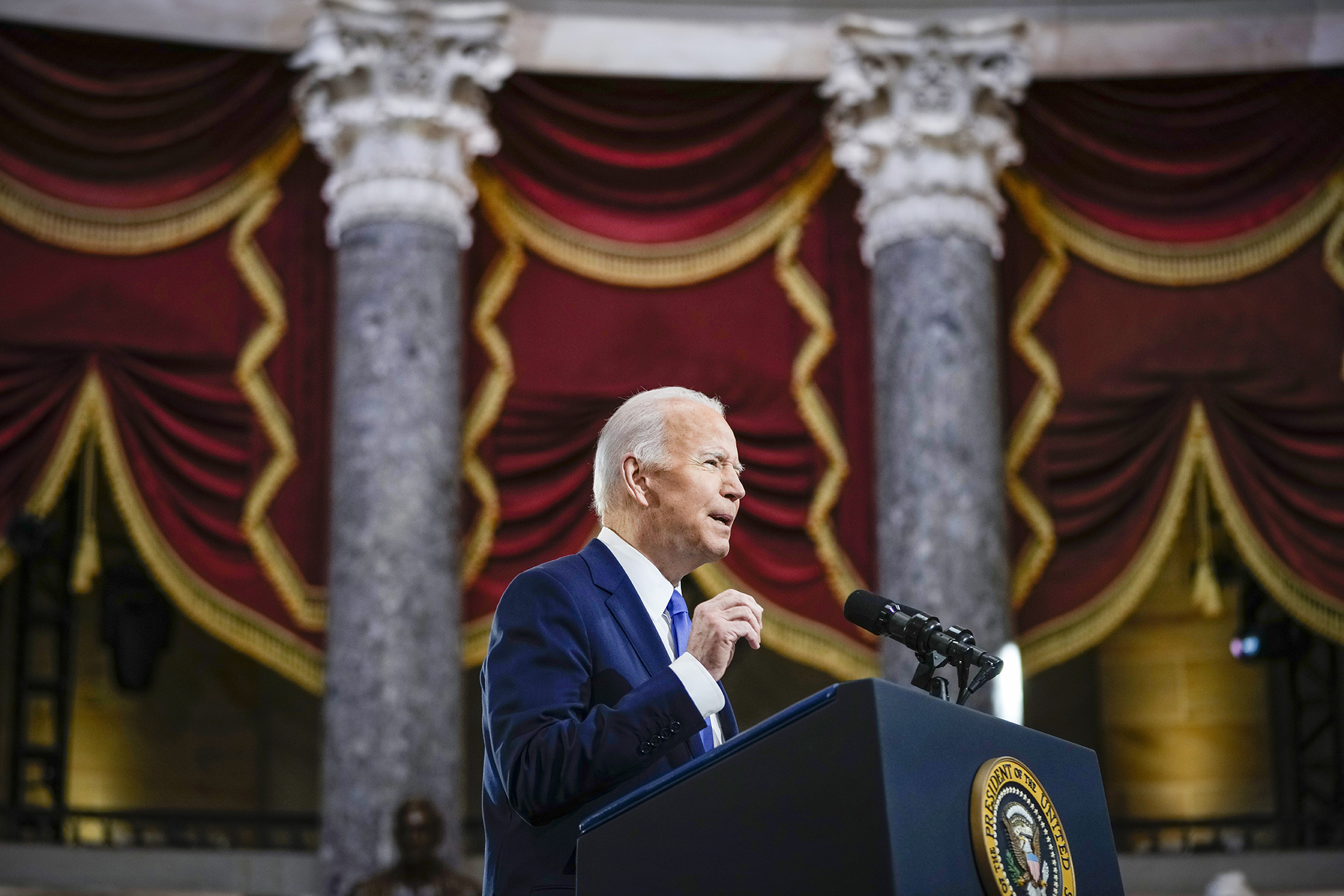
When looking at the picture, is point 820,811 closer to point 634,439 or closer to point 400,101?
point 634,439

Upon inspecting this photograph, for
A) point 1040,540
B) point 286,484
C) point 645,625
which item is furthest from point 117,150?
point 645,625

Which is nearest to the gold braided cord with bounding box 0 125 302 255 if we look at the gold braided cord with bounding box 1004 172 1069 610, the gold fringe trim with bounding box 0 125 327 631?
the gold fringe trim with bounding box 0 125 327 631

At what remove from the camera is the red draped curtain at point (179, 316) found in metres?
7.17

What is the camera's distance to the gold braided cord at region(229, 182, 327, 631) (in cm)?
722

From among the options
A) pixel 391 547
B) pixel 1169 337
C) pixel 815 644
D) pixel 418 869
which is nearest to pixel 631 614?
pixel 418 869

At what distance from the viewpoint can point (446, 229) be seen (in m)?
7.33

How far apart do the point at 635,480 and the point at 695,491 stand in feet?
0.32

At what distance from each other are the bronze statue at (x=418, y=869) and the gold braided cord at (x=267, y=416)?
114 cm

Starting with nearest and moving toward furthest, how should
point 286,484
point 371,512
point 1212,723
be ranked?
point 371,512
point 286,484
point 1212,723

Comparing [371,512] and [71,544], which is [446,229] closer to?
[371,512]

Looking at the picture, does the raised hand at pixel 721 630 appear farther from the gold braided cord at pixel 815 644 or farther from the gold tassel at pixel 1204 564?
the gold tassel at pixel 1204 564

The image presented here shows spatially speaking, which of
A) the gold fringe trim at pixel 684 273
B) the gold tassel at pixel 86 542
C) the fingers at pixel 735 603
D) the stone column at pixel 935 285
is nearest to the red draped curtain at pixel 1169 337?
the stone column at pixel 935 285

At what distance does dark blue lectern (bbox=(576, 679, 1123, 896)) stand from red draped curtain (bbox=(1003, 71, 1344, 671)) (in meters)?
5.62

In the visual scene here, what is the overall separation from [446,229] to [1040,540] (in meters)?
2.90
